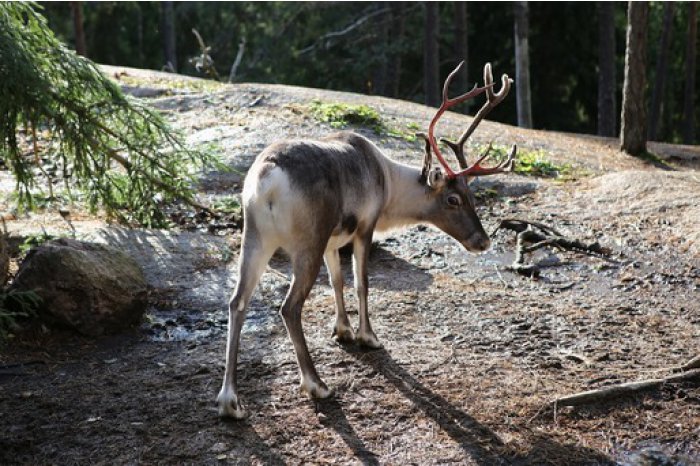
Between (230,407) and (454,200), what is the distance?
2.68m

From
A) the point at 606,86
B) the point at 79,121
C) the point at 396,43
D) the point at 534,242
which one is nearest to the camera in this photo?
the point at 79,121

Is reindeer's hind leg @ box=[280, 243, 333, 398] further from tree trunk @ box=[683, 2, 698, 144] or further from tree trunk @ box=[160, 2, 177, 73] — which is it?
tree trunk @ box=[160, 2, 177, 73]

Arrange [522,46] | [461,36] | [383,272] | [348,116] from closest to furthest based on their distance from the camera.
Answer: [383,272]
[348,116]
[522,46]
[461,36]

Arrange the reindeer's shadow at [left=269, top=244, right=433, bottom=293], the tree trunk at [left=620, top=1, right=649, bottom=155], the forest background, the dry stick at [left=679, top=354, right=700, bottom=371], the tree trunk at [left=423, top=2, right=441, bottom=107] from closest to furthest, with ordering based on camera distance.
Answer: the dry stick at [left=679, top=354, right=700, bottom=371]
the reindeer's shadow at [left=269, top=244, right=433, bottom=293]
the tree trunk at [left=620, top=1, right=649, bottom=155]
the tree trunk at [left=423, top=2, right=441, bottom=107]
the forest background

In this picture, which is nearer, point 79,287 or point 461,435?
point 461,435

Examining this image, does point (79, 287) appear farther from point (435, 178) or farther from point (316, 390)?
point (435, 178)

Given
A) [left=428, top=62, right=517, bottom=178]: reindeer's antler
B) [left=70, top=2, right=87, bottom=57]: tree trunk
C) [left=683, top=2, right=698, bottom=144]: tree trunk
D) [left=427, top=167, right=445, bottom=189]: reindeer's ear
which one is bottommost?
[left=683, top=2, right=698, bottom=144]: tree trunk

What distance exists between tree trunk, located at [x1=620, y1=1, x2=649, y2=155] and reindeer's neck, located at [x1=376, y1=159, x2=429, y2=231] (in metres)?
7.54

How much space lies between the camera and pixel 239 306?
5613 millimetres

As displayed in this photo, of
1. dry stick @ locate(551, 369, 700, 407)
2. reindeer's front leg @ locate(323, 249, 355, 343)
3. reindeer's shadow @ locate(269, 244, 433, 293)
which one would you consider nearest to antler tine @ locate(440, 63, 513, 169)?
reindeer's front leg @ locate(323, 249, 355, 343)

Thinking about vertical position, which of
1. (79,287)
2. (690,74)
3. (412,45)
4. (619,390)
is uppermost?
(412,45)

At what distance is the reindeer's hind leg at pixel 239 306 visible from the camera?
554 centimetres

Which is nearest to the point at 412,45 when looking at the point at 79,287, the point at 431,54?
the point at 431,54

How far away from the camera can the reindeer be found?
570 cm
